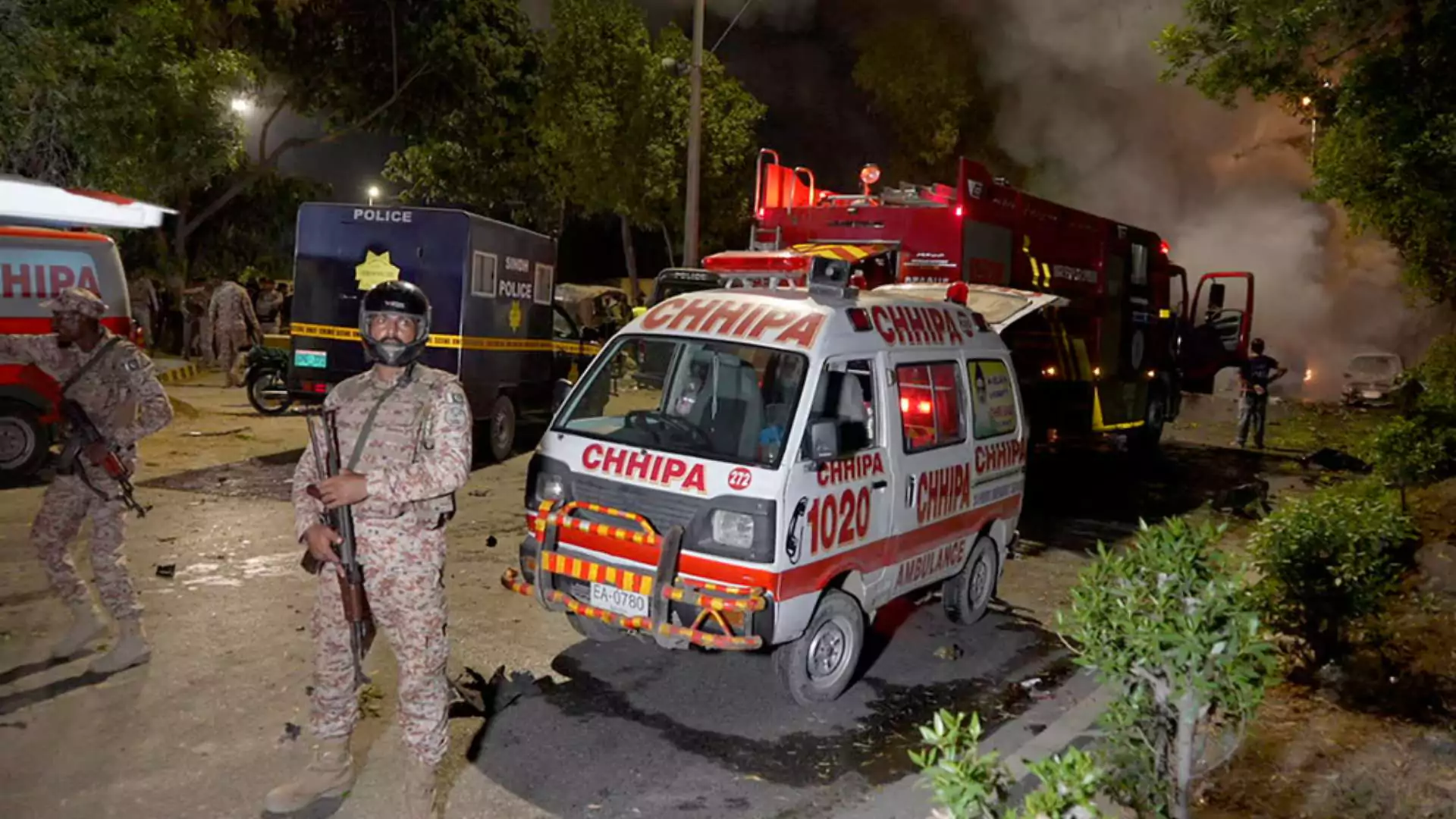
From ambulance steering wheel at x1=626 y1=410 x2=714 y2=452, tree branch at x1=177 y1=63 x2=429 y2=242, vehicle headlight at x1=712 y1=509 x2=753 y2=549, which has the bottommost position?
vehicle headlight at x1=712 y1=509 x2=753 y2=549

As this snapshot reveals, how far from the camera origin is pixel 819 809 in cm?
430

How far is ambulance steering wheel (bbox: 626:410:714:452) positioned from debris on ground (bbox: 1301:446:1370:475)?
11414 millimetres

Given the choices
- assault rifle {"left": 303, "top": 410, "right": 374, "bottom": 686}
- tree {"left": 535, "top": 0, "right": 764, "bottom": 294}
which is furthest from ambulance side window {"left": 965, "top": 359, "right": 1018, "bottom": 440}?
tree {"left": 535, "top": 0, "right": 764, "bottom": 294}

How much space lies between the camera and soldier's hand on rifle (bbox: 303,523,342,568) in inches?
146

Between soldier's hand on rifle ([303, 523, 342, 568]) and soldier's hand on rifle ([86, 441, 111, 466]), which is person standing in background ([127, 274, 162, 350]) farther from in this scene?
soldier's hand on rifle ([303, 523, 342, 568])

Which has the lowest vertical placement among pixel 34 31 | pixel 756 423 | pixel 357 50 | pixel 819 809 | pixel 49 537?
pixel 819 809

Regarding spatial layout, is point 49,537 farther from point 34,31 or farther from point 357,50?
point 357,50

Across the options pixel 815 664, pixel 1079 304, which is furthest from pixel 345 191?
pixel 815 664

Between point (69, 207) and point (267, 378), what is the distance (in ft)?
34.7

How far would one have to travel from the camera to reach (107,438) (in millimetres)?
5164

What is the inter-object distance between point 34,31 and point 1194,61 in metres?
9.87

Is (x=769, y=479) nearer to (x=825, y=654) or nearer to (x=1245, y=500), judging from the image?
(x=825, y=654)

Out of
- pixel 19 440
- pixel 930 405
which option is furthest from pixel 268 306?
pixel 930 405

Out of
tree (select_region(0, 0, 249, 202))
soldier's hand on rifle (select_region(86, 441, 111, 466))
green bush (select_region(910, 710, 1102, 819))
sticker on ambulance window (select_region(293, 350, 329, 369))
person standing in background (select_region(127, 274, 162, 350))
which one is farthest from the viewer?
person standing in background (select_region(127, 274, 162, 350))
